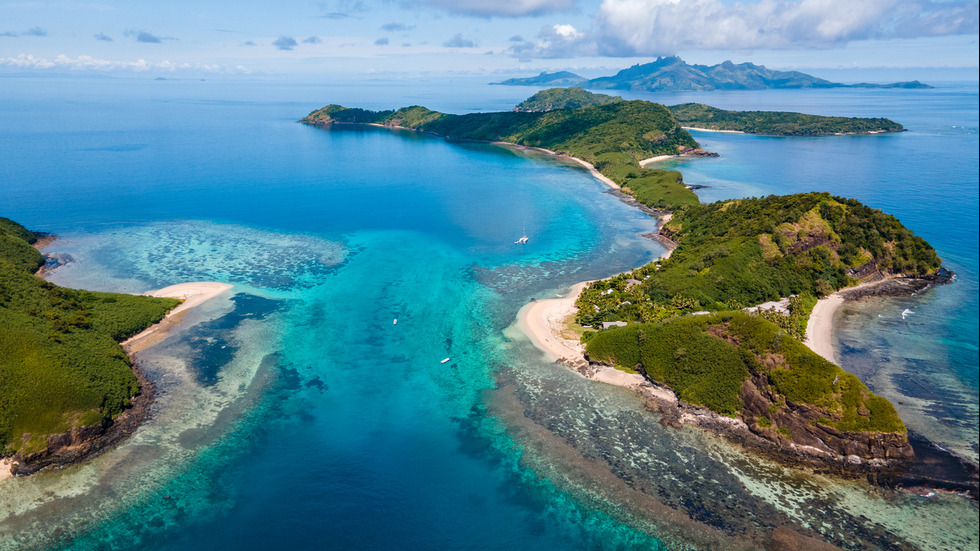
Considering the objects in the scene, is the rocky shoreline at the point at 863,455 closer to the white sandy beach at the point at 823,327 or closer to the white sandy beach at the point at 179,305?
the white sandy beach at the point at 823,327

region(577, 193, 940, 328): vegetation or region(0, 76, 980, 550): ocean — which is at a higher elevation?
region(577, 193, 940, 328): vegetation

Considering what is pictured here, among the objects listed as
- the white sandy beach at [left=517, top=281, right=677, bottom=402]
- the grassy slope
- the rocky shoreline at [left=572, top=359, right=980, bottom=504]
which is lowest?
the rocky shoreline at [left=572, top=359, right=980, bottom=504]

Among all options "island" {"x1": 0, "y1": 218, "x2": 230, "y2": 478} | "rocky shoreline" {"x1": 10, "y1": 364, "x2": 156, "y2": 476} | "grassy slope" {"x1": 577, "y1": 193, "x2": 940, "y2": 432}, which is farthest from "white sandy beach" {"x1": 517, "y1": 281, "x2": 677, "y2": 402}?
"island" {"x1": 0, "y1": 218, "x2": 230, "y2": 478}

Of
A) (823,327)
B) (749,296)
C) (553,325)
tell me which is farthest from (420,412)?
(823,327)

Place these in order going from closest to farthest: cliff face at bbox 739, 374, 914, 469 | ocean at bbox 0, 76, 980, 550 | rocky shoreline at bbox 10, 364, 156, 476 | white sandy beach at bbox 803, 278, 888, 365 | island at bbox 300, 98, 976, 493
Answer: ocean at bbox 0, 76, 980, 550 → rocky shoreline at bbox 10, 364, 156, 476 → cliff face at bbox 739, 374, 914, 469 → island at bbox 300, 98, 976, 493 → white sandy beach at bbox 803, 278, 888, 365

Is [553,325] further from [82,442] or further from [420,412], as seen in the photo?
[82,442]

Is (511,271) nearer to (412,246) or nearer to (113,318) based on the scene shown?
(412,246)

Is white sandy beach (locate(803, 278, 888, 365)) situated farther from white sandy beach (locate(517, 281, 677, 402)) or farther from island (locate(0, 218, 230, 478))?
island (locate(0, 218, 230, 478))

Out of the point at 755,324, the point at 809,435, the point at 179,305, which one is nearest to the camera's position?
the point at 809,435
